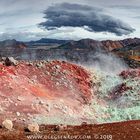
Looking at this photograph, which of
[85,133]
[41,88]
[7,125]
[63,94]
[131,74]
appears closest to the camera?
[85,133]

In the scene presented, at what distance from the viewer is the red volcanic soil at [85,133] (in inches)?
1294

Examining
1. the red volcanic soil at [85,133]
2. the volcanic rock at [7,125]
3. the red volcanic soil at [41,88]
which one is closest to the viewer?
the red volcanic soil at [85,133]

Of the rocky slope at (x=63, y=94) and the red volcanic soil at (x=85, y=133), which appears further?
the rocky slope at (x=63, y=94)

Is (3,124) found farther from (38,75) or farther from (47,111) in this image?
(38,75)

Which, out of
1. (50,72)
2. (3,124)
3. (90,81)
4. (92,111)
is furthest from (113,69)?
(3,124)

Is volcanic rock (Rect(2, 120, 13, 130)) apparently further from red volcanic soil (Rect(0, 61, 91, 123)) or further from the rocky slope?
red volcanic soil (Rect(0, 61, 91, 123))

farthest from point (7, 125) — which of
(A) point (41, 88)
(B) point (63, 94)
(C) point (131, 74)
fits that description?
(C) point (131, 74)

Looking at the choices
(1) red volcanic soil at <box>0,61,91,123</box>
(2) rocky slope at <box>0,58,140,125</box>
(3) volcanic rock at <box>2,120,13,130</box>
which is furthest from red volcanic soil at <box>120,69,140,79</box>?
(3) volcanic rock at <box>2,120,13,130</box>

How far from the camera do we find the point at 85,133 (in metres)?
34.1

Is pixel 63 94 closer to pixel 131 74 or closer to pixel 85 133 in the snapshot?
pixel 131 74

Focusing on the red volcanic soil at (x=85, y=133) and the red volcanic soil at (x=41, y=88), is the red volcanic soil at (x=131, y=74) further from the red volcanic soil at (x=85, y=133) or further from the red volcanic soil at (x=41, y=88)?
the red volcanic soil at (x=85, y=133)

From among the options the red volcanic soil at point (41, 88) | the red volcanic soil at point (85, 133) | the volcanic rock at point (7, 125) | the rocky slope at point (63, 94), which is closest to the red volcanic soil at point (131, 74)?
the rocky slope at point (63, 94)

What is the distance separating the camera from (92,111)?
49812mm

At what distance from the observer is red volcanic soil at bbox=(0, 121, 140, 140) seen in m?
32.9
